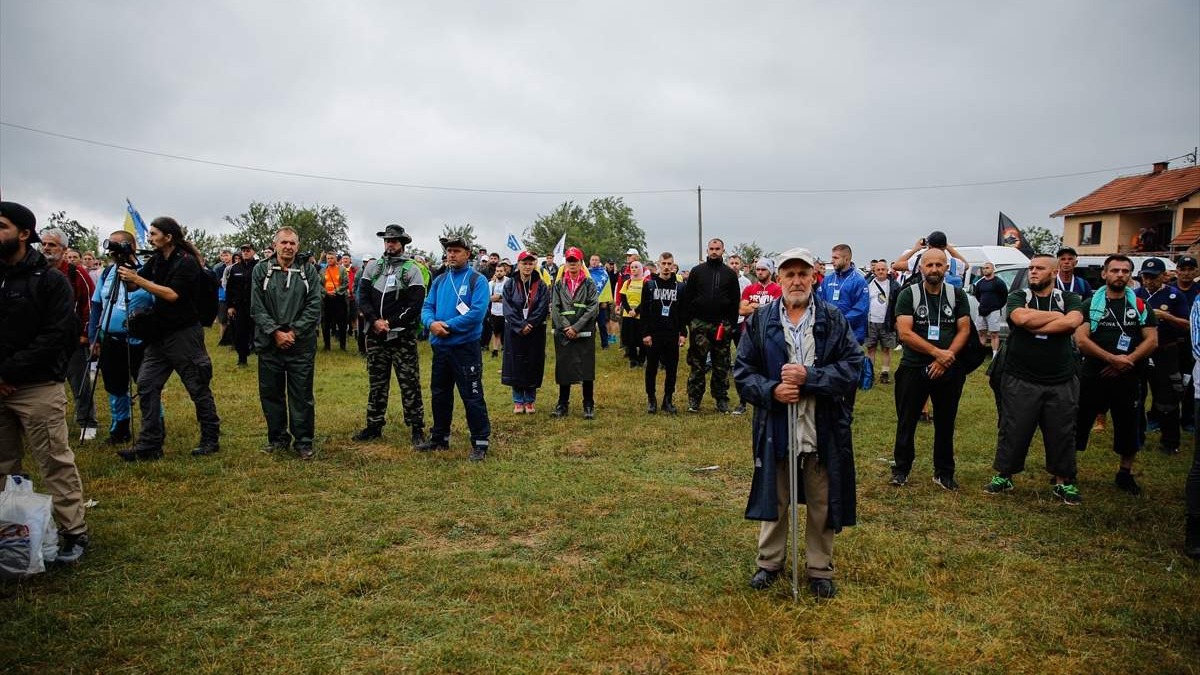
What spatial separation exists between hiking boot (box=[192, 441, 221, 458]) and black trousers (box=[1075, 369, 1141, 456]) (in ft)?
26.7

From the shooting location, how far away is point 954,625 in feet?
12.6

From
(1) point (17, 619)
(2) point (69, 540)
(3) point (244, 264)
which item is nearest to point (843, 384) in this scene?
(1) point (17, 619)

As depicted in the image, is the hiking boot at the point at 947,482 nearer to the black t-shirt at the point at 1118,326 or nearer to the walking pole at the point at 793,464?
the black t-shirt at the point at 1118,326

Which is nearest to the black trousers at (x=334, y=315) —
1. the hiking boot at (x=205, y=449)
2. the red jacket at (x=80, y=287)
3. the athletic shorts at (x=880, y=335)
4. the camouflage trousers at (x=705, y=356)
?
the red jacket at (x=80, y=287)

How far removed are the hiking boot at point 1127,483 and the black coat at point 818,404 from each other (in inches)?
158

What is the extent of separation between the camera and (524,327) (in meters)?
9.30

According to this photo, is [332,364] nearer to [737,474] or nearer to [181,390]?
[181,390]

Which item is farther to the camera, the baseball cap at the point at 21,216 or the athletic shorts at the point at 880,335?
the athletic shorts at the point at 880,335

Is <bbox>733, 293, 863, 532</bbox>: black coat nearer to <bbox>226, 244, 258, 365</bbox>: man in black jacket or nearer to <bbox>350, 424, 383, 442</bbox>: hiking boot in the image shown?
<bbox>350, 424, 383, 442</bbox>: hiking boot

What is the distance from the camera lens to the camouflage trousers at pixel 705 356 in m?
9.66

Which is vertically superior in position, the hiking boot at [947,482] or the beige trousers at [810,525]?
the beige trousers at [810,525]

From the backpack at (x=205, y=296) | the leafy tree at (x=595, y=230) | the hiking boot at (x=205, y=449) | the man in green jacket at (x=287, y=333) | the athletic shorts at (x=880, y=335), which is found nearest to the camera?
the backpack at (x=205, y=296)

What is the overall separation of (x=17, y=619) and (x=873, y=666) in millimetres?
4421

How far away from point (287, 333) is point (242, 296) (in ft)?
22.8
